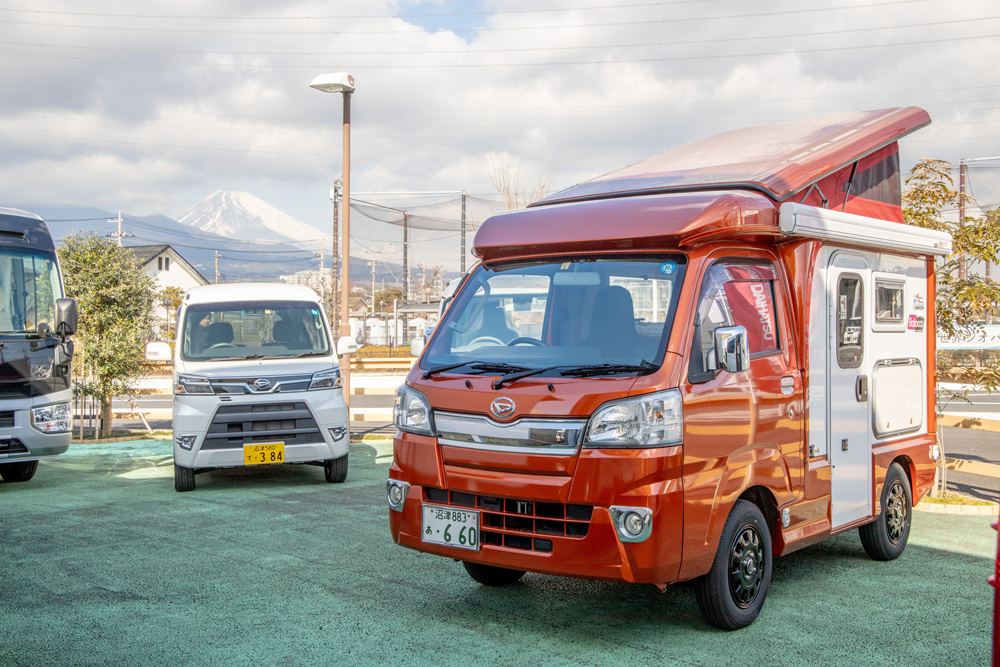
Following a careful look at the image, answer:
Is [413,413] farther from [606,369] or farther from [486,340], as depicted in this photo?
[606,369]

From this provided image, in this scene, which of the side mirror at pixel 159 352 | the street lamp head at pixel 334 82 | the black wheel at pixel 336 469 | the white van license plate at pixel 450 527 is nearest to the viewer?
the white van license plate at pixel 450 527

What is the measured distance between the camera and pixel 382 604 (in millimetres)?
5164

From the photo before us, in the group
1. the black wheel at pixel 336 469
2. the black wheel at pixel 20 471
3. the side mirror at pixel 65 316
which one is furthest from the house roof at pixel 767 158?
the black wheel at pixel 20 471

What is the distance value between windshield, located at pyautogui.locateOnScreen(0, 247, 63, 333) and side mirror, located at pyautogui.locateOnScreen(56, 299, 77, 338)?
0.29 m

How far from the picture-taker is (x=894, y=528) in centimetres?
643

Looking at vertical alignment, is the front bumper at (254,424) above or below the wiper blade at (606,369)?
below

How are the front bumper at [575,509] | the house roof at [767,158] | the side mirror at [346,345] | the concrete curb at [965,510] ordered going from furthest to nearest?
the side mirror at [346,345], the concrete curb at [965,510], the house roof at [767,158], the front bumper at [575,509]

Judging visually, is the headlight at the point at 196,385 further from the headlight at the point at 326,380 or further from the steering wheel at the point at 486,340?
the steering wheel at the point at 486,340

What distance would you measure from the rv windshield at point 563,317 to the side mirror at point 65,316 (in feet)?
19.3

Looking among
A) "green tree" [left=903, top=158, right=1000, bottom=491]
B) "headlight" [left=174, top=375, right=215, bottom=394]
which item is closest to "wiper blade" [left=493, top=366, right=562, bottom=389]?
"headlight" [left=174, top=375, right=215, bottom=394]

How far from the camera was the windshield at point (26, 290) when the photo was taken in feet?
30.7

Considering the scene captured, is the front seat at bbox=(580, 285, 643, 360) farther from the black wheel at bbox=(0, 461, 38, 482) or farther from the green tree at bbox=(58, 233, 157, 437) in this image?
the green tree at bbox=(58, 233, 157, 437)

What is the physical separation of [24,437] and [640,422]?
7.52 meters

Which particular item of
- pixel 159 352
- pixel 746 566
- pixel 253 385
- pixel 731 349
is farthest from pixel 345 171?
pixel 746 566
